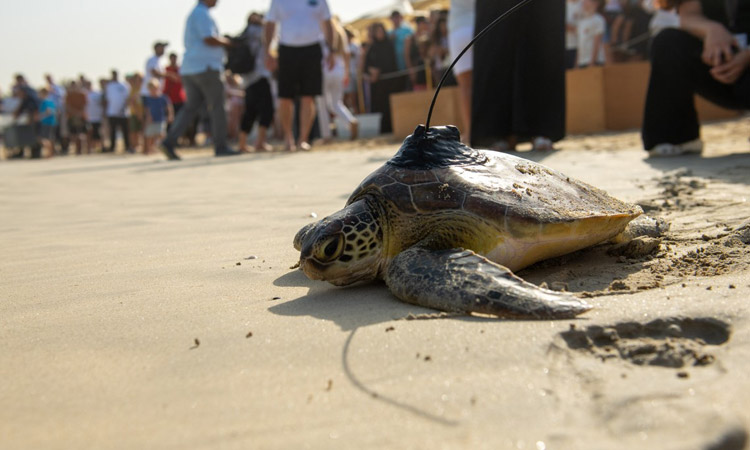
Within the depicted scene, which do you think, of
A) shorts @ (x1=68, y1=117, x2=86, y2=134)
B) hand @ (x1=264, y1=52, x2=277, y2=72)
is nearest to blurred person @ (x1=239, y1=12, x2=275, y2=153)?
hand @ (x1=264, y1=52, x2=277, y2=72)

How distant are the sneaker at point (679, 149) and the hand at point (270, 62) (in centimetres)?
468

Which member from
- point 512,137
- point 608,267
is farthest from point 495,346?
point 512,137

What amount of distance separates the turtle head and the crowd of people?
51 cm

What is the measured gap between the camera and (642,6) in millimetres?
9859

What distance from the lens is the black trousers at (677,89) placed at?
4426 mm

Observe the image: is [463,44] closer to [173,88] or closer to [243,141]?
[243,141]

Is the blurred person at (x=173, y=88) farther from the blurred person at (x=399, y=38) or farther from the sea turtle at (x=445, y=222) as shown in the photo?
the sea turtle at (x=445, y=222)

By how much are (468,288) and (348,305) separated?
372mm

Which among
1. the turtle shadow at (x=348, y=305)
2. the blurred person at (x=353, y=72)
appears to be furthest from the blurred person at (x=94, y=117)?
the turtle shadow at (x=348, y=305)

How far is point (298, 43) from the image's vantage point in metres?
7.36

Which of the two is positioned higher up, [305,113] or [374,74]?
[374,74]

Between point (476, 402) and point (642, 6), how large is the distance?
33.7 ft

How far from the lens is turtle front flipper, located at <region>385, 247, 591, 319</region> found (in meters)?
1.50

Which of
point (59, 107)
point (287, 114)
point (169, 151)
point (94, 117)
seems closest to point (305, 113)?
point (287, 114)
